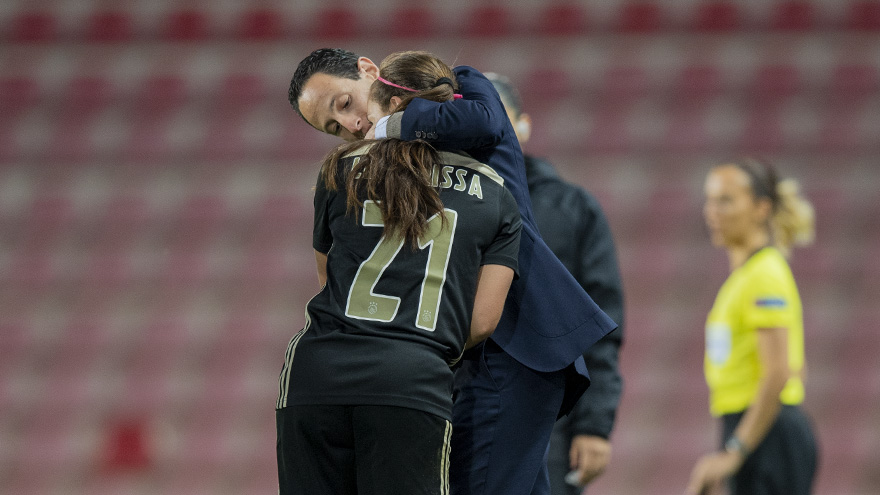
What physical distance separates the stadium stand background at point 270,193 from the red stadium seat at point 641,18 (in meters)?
0.01

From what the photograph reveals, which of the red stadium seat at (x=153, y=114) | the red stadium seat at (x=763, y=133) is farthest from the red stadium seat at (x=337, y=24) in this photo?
the red stadium seat at (x=763, y=133)

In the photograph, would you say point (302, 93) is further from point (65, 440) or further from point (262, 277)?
point (65, 440)

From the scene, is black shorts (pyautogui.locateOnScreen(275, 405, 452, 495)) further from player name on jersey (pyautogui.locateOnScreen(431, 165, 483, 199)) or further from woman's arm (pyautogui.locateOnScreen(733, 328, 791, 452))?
woman's arm (pyautogui.locateOnScreen(733, 328, 791, 452))

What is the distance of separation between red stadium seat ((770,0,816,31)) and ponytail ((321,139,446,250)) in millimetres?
4150

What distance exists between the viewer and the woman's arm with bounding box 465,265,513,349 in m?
1.53

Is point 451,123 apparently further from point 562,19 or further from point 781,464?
point 562,19

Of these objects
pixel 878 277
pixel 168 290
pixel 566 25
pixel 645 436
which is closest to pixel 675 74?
pixel 566 25

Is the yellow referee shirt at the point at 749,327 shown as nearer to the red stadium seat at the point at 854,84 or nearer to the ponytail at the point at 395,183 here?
the ponytail at the point at 395,183

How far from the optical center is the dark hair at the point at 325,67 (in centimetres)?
180

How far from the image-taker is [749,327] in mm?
2676

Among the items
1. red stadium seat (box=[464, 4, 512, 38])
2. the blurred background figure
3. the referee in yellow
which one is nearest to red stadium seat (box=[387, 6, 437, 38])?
red stadium seat (box=[464, 4, 512, 38])

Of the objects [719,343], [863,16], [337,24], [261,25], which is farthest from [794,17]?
[719,343]

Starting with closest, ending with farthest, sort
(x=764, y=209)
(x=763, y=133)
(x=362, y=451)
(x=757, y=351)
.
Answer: (x=362, y=451)
(x=757, y=351)
(x=764, y=209)
(x=763, y=133)

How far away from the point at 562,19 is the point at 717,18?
0.79m
